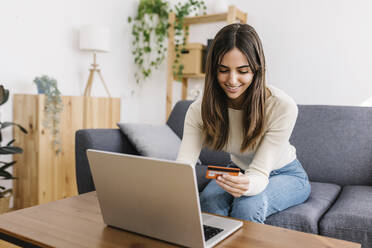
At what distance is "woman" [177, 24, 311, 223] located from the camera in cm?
112

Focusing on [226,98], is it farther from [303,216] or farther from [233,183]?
[303,216]

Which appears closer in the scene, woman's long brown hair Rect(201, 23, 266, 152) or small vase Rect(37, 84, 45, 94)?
woman's long brown hair Rect(201, 23, 266, 152)

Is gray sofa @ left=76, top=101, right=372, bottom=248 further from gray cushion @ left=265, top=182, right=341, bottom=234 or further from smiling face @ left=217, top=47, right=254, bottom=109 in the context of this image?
smiling face @ left=217, top=47, right=254, bottom=109

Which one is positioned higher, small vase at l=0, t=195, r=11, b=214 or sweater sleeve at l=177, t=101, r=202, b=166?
sweater sleeve at l=177, t=101, r=202, b=166

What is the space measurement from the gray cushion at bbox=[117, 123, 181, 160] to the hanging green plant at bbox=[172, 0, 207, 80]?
130cm

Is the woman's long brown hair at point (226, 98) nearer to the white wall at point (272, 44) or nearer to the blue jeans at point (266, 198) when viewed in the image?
the blue jeans at point (266, 198)

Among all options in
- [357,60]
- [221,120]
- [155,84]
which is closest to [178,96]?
[155,84]

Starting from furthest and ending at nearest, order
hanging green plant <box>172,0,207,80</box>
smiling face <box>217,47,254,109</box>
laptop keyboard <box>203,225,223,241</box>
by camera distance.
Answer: hanging green plant <box>172,0,207,80</box>, smiling face <box>217,47,254,109</box>, laptop keyboard <box>203,225,223,241</box>

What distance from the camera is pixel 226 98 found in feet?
4.24

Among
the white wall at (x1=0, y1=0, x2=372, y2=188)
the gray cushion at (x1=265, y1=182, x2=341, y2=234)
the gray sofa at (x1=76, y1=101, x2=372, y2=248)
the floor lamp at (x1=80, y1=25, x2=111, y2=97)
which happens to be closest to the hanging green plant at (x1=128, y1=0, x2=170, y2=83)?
the white wall at (x1=0, y1=0, x2=372, y2=188)

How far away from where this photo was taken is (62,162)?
8.00 feet

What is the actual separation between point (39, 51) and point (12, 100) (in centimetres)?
45

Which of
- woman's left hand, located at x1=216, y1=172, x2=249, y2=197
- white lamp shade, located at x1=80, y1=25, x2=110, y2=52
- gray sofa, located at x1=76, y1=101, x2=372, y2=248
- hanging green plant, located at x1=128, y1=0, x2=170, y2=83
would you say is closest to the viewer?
woman's left hand, located at x1=216, y1=172, x2=249, y2=197

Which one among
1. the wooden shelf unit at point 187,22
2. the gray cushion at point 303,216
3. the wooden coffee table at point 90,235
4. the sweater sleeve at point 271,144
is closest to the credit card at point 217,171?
the wooden coffee table at point 90,235
